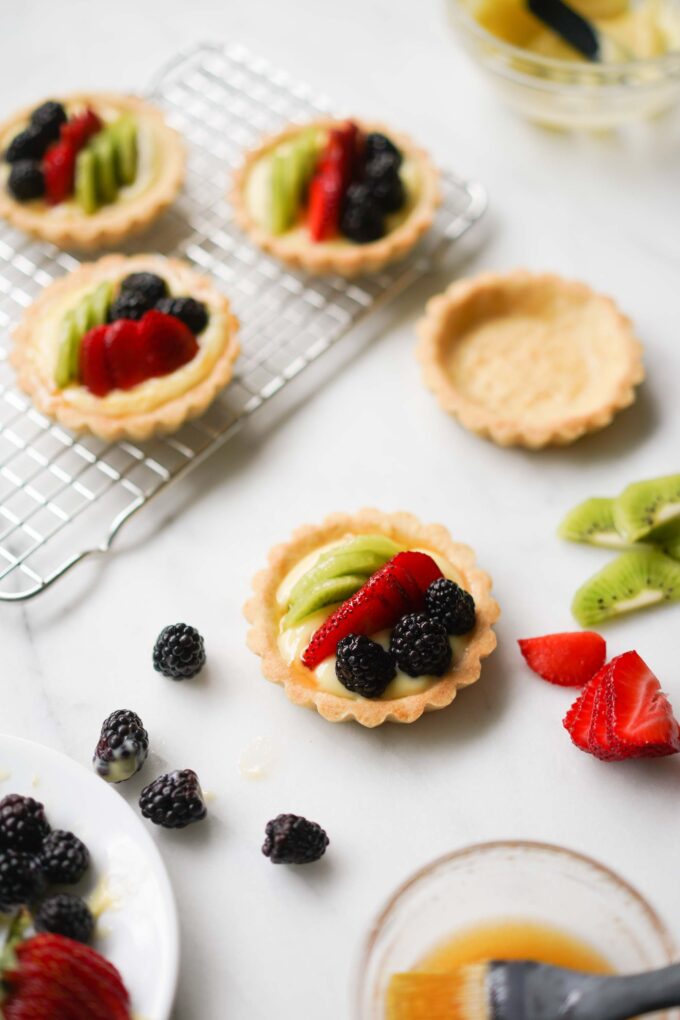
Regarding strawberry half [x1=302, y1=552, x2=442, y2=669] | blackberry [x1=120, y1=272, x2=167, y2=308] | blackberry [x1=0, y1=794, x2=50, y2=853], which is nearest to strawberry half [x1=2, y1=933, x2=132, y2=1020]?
blackberry [x1=0, y1=794, x2=50, y2=853]

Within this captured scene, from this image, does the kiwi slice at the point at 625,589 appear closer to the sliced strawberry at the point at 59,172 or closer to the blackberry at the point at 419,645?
the blackberry at the point at 419,645

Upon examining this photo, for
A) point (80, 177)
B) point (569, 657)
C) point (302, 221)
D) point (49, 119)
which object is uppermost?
point (49, 119)

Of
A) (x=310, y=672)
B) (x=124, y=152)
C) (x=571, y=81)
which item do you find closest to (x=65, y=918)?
(x=310, y=672)

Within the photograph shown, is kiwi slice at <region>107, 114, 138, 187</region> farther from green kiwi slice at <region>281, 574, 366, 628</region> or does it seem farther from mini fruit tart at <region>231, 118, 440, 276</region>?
green kiwi slice at <region>281, 574, 366, 628</region>

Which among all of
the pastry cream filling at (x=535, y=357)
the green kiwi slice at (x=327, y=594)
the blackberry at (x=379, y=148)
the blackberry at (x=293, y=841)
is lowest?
the blackberry at (x=293, y=841)

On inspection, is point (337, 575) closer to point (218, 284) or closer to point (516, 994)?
point (516, 994)

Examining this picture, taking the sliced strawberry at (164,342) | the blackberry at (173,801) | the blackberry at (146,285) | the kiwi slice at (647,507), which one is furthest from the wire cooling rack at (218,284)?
the kiwi slice at (647,507)
